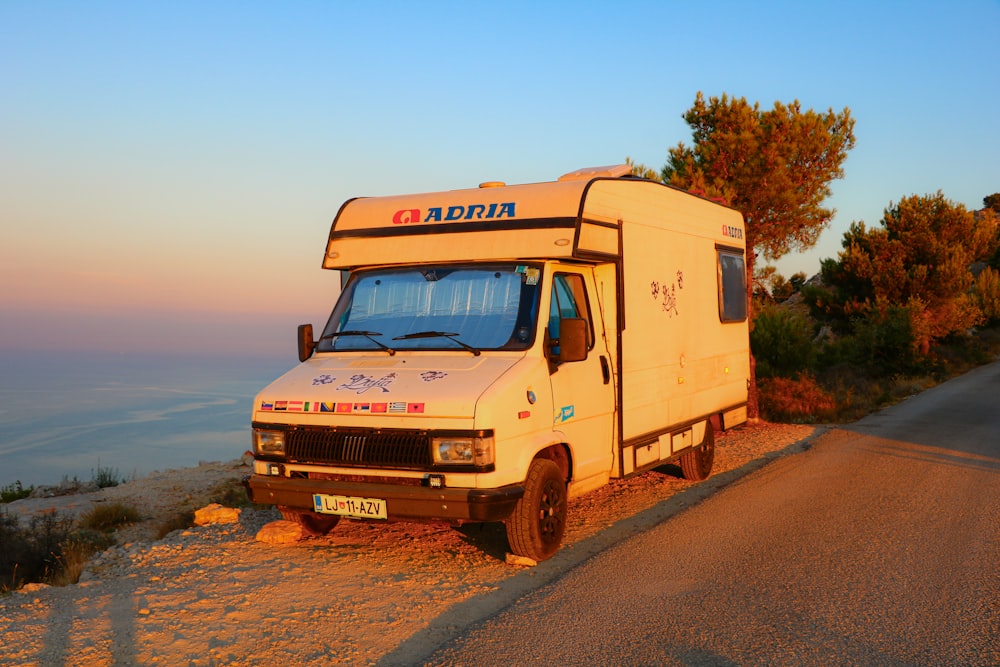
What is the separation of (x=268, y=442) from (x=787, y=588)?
3.94 m

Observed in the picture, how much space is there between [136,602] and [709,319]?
267 inches

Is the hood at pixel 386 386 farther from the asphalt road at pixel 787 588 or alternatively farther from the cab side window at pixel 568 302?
the asphalt road at pixel 787 588

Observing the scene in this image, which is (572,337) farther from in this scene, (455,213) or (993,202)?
(993,202)

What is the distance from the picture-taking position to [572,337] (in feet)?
21.7

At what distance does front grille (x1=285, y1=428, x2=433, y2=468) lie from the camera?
6.21m

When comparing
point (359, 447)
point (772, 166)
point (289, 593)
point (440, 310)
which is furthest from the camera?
point (772, 166)

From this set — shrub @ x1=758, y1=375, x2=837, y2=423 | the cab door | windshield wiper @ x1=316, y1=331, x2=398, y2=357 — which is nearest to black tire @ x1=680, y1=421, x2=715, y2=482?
the cab door

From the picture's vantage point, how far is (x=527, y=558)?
22.0 ft

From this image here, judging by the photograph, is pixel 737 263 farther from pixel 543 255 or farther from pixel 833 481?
pixel 543 255

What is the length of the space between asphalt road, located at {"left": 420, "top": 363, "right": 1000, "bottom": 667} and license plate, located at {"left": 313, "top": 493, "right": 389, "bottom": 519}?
1264mm

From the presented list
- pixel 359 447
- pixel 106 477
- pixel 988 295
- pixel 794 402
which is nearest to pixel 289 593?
pixel 359 447

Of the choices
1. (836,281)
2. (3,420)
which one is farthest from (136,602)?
(3,420)

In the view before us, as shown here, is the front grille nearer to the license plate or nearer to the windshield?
the license plate

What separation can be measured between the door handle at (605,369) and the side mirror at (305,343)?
2534 mm
